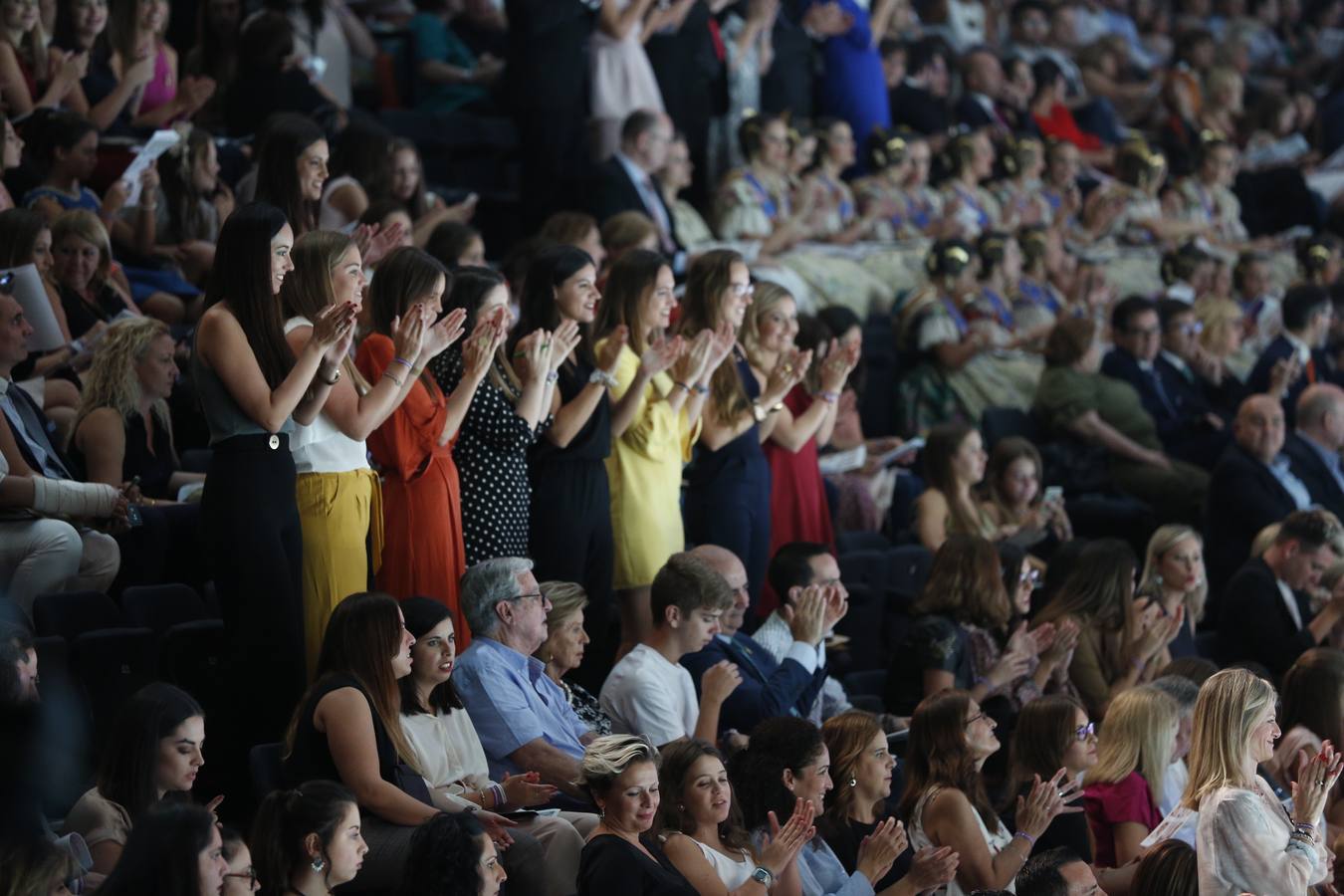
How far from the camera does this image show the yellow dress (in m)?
5.79

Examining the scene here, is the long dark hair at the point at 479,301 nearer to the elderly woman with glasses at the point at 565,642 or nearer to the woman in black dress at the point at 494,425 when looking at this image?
the woman in black dress at the point at 494,425

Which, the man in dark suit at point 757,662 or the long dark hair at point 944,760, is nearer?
the long dark hair at point 944,760

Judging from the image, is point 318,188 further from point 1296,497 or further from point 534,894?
point 1296,497

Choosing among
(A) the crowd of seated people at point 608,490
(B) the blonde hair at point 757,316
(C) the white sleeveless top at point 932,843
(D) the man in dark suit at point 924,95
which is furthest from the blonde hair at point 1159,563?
(D) the man in dark suit at point 924,95

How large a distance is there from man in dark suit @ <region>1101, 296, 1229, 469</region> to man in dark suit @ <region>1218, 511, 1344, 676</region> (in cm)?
166

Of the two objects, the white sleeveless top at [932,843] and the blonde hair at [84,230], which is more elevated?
the blonde hair at [84,230]

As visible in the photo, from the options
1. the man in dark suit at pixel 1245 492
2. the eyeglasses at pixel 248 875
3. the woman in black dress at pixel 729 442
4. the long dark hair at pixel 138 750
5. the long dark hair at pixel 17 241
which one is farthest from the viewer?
the man in dark suit at pixel 1245 492

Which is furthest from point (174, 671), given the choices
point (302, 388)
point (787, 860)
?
point (787, 860)

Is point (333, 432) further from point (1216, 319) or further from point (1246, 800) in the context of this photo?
point (1216, 319)

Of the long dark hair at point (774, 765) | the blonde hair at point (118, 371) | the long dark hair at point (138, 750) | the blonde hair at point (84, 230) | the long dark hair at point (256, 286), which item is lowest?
the long dark hair at point (774, 765)

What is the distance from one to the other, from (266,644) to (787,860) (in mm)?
1223

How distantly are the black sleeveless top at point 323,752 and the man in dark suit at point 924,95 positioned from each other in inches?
268

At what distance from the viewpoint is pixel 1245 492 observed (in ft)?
24.2

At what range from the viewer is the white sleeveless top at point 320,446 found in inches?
183
